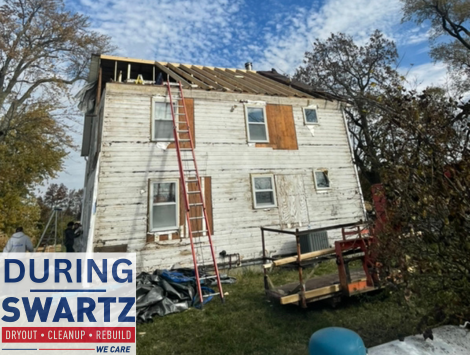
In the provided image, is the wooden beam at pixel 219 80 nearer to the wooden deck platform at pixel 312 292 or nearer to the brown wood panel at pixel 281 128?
the brown wood panel at pixel 281 128

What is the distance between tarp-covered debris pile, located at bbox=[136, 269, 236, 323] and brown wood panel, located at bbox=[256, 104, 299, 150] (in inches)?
238

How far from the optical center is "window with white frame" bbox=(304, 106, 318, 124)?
11.6m

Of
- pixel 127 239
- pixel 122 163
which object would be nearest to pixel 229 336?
pixel 127 239

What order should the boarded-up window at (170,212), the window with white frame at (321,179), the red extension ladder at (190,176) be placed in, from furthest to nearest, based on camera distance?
the window with white frame at (321,179)
the red extension ladder at (190,176)
the boarded-up window at (170,212)

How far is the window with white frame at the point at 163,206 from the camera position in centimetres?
853

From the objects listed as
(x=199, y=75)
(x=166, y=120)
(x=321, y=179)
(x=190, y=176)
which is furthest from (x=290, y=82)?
(x=190, y=176)

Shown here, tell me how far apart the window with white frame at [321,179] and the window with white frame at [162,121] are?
19.8ft

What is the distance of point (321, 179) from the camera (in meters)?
11.0

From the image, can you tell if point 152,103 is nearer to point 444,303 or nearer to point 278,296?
point 278,296

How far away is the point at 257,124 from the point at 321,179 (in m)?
3.57

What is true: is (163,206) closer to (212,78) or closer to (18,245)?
(18,245)

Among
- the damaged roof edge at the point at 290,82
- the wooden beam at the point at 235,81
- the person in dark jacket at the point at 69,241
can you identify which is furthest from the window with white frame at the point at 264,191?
the person in dark jacket at the point at 69,241

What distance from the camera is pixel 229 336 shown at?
4422 millimetres

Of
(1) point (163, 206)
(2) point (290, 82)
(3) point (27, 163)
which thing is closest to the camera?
(1) point (163, 206)
